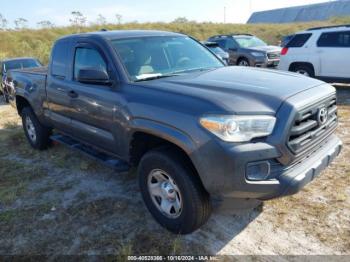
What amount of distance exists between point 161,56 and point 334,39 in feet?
24.6

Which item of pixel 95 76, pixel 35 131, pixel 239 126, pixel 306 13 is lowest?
pixel 35 131

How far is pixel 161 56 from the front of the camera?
4082 mm

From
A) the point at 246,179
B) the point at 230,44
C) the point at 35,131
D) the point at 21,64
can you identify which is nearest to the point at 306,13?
the point at 230,44

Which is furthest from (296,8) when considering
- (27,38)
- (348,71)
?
A: (348,71)

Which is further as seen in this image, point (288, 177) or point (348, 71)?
point (348, 71)

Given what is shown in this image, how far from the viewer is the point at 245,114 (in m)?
2.74

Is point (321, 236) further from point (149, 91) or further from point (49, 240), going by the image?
point (49, 240)

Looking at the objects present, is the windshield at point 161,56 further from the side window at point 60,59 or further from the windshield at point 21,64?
the windshield at point 21,64

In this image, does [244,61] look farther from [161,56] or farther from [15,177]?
[15,177]

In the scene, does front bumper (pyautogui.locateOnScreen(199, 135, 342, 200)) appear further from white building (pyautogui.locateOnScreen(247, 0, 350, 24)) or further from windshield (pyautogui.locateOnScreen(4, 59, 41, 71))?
white building (pyautogui.locateOnScreen(247, 0, 350, 24))

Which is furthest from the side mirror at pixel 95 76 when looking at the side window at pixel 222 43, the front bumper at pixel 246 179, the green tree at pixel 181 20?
the green tree at pixel 181 20

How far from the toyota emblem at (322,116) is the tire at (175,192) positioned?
122 centimetres

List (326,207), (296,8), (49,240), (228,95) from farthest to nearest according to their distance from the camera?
(296,8) < (326,207) < (49,240) < (228,95)

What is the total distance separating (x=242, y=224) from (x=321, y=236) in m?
0.73
